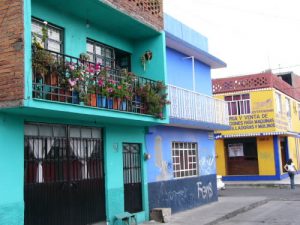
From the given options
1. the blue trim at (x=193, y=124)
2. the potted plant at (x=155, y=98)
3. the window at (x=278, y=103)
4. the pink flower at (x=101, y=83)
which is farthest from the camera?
the window at (x=278, y=103)

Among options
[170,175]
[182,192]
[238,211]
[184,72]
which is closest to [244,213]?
[238,211]

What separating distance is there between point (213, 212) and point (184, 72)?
17.2ft

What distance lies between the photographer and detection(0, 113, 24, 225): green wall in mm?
8305

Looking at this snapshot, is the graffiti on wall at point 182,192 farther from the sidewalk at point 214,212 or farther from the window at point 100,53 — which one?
the window at point 100,53

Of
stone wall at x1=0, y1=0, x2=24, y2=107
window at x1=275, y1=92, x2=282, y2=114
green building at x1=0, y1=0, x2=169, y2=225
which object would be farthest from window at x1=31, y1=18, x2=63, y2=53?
window at x1=275, y1=92, x2=282, y2=114

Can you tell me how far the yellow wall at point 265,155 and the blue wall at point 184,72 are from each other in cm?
1055

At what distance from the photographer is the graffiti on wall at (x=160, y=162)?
13.7 meters

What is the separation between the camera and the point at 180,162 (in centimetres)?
1540

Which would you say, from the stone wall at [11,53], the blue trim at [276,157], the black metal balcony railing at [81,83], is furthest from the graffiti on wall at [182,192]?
the blue trim at [276,157]

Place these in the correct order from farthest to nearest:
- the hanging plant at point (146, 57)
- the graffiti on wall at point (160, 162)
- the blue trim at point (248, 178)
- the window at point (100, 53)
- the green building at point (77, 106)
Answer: the blue trim at point (248, 178)
the graffiti on wall at point (160, 162)
the hanging plant at point (146, 57)
the window at point (100, 53)
the green building at point (77, 106)

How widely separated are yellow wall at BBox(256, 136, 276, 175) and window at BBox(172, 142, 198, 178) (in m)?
11.9

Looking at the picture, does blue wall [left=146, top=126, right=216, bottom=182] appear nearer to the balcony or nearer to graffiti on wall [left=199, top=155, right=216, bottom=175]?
graffiti on wall [left=199, top=155, right=216, bottom=175]

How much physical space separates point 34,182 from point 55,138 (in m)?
1.19

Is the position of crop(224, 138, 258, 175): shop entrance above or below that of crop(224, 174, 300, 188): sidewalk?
above
